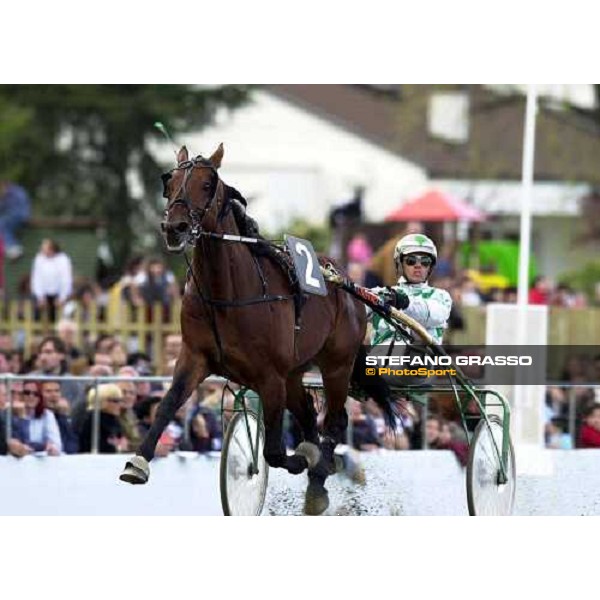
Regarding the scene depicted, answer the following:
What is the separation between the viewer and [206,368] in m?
8.83

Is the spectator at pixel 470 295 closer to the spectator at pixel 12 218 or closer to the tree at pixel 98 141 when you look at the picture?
the spectator at pixel 12 218

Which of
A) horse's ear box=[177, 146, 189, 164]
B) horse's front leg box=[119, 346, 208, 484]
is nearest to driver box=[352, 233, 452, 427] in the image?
horse's front leg box=[119, 346, 208, 484]

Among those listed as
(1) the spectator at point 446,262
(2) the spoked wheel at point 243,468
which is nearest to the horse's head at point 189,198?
(2) the spoked wheel at point 243,468

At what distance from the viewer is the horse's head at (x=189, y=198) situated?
8156 mm

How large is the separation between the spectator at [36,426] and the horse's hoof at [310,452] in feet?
6.81

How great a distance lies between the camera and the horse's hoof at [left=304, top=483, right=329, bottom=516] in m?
A: 9.64

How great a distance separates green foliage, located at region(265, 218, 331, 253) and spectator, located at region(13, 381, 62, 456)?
1551 cm

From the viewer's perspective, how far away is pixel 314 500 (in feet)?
31.7

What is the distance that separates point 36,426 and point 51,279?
7.13 meters

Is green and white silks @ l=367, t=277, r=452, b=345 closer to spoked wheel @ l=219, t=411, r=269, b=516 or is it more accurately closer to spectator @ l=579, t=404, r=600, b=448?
spoked wheel @ l=219, t=411, r=269, b=516

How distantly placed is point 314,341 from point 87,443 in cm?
266

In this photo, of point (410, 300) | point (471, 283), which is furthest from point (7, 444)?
point (471, 283)

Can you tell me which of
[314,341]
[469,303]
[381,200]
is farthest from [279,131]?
[314,341]
